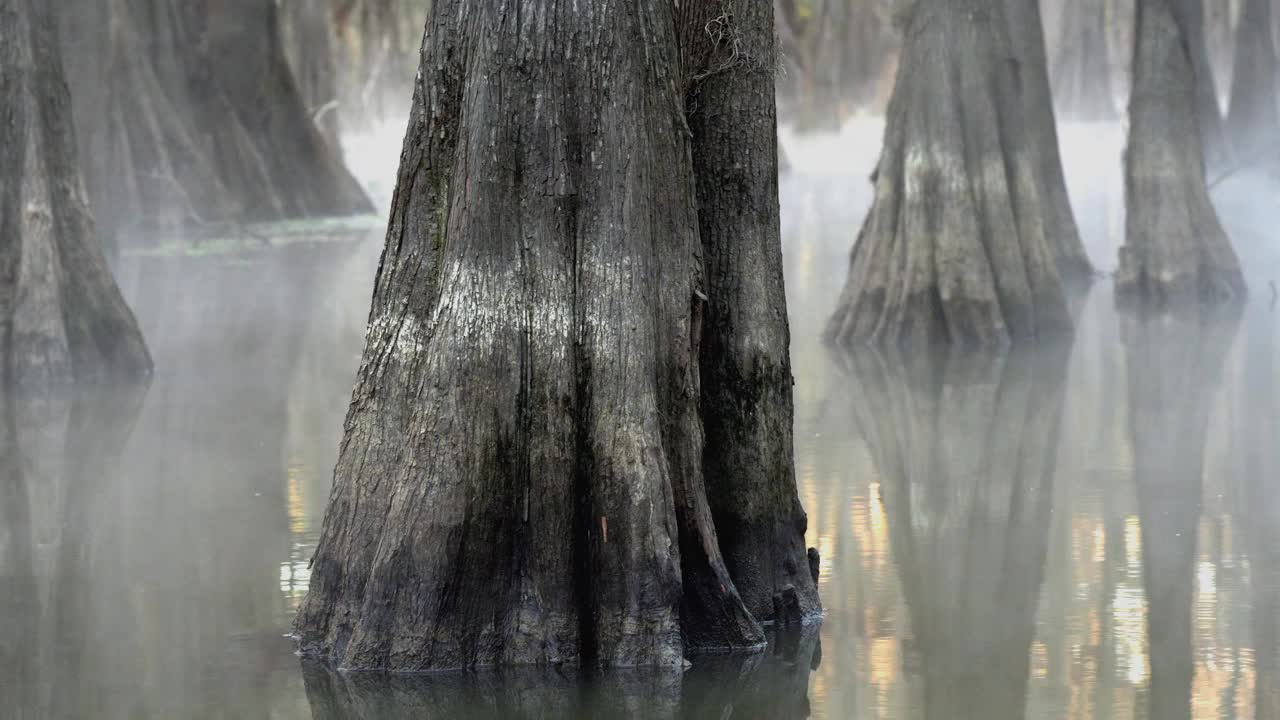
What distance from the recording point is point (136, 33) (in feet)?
84.1

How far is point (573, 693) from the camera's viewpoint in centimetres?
610

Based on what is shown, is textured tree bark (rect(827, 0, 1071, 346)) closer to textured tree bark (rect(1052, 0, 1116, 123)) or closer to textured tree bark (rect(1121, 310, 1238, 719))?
textured tree bark (rect(1121, 310, 1238, 719))

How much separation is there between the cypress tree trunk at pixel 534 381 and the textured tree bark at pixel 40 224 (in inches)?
276

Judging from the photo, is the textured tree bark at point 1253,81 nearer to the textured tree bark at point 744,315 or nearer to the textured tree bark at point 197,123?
the textured tree bark at point 197,123

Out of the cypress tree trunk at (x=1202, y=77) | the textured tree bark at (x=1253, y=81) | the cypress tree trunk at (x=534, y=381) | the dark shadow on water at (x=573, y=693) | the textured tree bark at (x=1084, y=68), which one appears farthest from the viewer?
the textured tree bark at (x=1084, y=68)

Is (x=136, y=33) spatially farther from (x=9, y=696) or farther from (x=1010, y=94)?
(x=9, y=696)

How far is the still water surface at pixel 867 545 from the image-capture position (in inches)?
242

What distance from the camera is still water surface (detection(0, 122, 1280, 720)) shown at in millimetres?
6156

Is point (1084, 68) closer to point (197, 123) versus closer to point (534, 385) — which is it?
point (197, 123)

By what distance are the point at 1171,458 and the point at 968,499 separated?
1638mm

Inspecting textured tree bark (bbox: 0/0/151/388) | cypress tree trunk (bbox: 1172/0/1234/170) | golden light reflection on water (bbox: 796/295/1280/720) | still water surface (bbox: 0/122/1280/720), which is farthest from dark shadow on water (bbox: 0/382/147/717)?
cypress tree trunk (bbox: 1172/0/1234/170)

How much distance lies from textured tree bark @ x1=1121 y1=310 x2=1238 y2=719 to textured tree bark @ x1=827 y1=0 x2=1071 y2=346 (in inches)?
47.5

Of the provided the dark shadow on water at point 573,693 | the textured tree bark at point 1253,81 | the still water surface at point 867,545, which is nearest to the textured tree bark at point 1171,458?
the still water surface at point 867,545

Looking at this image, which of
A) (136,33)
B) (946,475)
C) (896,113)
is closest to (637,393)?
(946,475)
